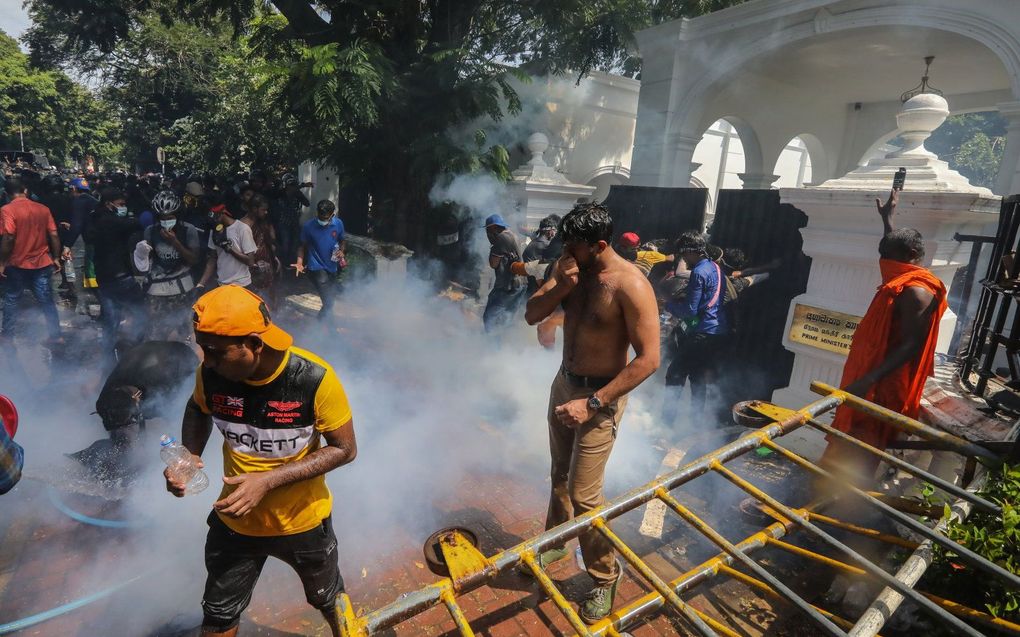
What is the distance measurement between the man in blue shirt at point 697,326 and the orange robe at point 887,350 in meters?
1.70

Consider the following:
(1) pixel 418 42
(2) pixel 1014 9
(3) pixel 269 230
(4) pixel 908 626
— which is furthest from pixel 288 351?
(1) pixel 418 42

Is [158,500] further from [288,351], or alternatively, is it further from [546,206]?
[546,206]

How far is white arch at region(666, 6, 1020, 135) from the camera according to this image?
20.7ft

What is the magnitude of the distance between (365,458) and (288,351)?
2485 millimetres

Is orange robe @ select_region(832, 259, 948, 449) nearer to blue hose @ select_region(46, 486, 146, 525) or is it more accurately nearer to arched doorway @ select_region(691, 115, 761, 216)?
blue hose @ select_region(46, 486, 146, 525)

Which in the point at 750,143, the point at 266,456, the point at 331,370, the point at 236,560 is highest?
the point at 750,143

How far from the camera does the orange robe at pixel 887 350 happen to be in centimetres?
307

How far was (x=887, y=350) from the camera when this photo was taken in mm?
3143

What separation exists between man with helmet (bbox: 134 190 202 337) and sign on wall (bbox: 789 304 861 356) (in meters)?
5.65

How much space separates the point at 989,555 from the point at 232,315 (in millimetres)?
2770

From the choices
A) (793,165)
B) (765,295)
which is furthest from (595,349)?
(793,165)

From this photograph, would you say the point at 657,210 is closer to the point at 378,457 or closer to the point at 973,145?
the point at 378,457

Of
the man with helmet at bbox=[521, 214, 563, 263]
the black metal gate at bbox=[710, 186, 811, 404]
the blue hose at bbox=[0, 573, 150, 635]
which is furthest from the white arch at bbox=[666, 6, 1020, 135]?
the blue hose at bbox=[0, 573, 150, 635]

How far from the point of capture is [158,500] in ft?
12.1
